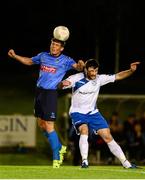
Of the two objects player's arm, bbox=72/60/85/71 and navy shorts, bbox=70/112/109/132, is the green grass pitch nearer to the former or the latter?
navy shorts, bbox=70/112/109/132

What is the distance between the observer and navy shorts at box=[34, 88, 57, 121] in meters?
13.9

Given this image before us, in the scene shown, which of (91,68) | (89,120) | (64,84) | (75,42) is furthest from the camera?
(75,42)

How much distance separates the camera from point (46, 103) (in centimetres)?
1392

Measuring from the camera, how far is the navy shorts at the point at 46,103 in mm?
13883

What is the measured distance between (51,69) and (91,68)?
68cm

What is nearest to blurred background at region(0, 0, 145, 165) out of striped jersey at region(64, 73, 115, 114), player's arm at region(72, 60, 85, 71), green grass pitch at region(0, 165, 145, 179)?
striped jersey at region(64, 73, 115, 114)

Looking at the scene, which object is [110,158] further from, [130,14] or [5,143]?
[130,14]

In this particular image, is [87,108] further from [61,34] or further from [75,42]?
[75,42]

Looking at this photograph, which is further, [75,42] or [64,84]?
[75,42]

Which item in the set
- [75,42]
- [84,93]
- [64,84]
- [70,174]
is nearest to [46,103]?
[64,84]

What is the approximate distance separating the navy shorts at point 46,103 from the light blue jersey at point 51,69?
0.10 meters

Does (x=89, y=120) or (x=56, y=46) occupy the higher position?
(x=56, y=46)

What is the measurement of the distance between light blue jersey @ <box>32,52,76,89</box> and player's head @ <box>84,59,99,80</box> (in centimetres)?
31

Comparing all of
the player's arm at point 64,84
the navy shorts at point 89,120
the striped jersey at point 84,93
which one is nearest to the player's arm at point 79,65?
the striped jersey at point 84,93
